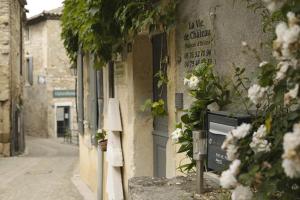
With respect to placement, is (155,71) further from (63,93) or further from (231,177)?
(63,93)

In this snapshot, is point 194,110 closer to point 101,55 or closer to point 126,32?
point 126,32

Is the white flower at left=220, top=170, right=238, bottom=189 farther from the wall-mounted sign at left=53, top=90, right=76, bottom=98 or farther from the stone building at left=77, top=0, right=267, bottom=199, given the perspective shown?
the wall-mounted sign at left=53, top=90, right=76, bottom=98

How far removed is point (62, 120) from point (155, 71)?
898 inches

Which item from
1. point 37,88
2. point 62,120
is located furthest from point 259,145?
point 37,88

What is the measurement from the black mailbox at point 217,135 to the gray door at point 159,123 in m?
2.18

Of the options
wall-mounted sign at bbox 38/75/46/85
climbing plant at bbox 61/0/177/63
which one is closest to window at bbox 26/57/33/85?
wall-mounted sign at bbox 38/75/46/85

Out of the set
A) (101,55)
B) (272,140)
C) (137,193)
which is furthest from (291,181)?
(101,55)

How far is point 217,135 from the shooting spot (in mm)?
2957

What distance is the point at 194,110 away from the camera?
3.58 metres

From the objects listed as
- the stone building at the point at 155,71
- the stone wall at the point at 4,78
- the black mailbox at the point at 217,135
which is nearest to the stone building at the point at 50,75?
the stone wall at the point at 4,78

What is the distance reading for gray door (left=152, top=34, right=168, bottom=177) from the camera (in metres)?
5.32

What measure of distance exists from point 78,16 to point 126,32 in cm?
170

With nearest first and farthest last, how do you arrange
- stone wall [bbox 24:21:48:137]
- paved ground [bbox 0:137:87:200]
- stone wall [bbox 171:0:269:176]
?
stone wall [bbox 171:0:269:176], paved ground [bbox 0:137:87:200], stone wall [bbox 24:21:48:137]

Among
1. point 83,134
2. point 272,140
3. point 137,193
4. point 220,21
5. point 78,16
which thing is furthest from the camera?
point 83,134
